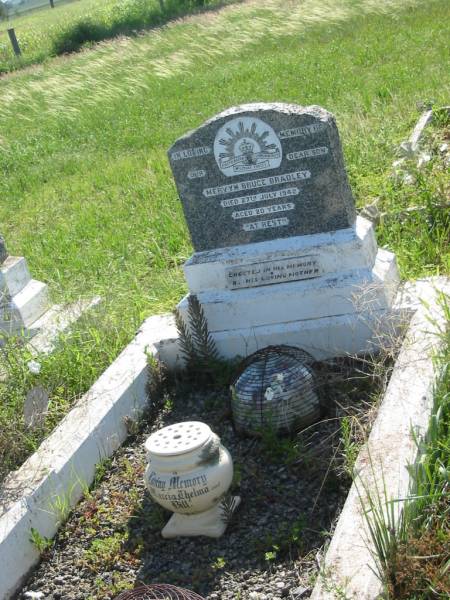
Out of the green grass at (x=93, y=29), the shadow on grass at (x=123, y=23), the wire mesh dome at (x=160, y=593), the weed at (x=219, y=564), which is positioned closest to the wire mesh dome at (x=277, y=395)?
the weed at (x=219, y=564)

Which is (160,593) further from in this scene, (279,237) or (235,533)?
(279,237)

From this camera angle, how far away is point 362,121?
9438 mm

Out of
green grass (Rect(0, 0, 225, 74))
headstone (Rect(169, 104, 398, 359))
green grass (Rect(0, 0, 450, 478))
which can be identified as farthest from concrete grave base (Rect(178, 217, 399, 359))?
green grass (Rect(0, 0, 225, 74))

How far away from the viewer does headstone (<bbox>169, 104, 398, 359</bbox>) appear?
4.63 m

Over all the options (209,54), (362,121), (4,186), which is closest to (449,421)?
(362,121)

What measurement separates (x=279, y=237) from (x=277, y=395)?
1229 millimetres

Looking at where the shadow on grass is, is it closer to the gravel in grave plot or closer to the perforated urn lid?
the gravel in grave plot

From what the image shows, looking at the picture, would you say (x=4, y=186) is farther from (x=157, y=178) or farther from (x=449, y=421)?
(x=449, y=421)

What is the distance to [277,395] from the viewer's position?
13.0 feet

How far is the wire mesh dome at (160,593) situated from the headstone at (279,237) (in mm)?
2011

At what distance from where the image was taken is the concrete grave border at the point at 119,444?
3.07m

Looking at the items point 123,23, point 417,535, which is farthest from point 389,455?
point 123,23

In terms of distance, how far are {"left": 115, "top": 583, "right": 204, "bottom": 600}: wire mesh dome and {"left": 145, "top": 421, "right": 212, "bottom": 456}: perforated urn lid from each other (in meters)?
0.60

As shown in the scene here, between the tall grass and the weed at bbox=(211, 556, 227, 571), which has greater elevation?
the tall grass
